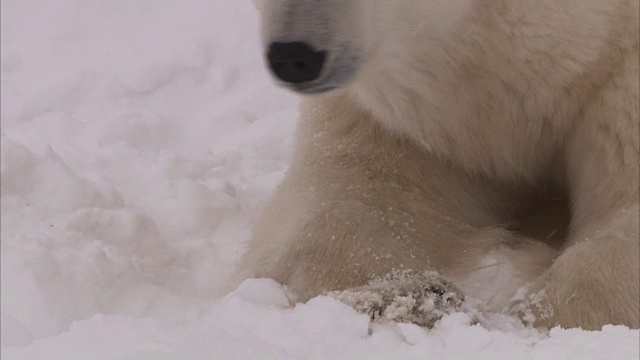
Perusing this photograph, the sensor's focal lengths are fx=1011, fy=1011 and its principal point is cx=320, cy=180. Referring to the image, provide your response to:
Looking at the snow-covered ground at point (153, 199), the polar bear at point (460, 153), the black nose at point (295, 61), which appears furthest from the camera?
the polar bear at point (460, 153)

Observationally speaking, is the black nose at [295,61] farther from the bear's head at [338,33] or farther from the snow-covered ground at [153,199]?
the snow-covered ground at [153,199]

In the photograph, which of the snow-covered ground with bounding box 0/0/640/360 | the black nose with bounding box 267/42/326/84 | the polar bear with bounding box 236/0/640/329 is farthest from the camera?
the polar bear with bounding box 236/0/640/329

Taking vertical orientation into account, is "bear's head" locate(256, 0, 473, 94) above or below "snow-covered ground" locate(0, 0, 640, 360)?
above

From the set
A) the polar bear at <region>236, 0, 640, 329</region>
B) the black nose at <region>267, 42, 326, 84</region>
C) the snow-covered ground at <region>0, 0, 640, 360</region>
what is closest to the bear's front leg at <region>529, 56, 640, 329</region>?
the polar bear at <region>236, 0, 640, 329</region>

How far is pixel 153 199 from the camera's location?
10.0ft

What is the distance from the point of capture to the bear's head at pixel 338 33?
6.19 ft

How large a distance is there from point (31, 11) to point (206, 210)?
221 cm

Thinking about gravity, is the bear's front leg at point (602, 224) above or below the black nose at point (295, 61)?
below

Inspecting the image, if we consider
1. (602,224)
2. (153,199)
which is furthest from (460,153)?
(153,199)

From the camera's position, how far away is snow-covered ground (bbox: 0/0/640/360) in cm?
167

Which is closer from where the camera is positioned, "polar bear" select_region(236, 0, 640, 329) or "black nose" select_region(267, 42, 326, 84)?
"black nose" select_region(267, 42, 326, 84)

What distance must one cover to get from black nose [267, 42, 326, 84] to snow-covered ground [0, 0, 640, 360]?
43cm

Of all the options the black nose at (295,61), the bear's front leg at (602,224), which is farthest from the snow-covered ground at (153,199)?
the black nose at (295,61)

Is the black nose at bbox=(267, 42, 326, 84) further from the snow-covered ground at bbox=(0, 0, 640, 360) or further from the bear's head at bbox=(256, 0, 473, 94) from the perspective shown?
the snow-covered ground at bbox=(0, 0, 640, 360)
